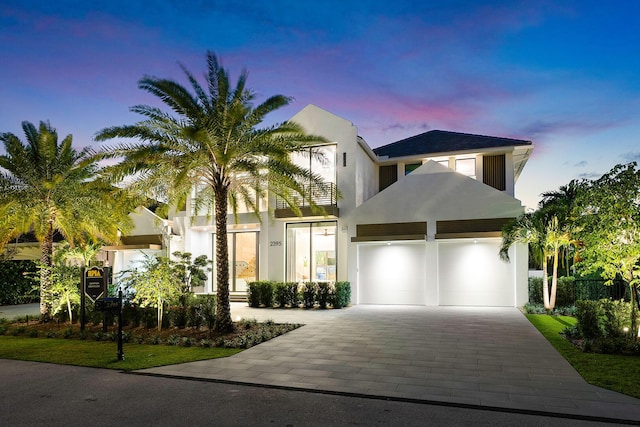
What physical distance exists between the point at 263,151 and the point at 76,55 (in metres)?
7.29

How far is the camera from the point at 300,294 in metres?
18.0

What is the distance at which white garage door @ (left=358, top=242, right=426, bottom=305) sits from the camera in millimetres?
17969

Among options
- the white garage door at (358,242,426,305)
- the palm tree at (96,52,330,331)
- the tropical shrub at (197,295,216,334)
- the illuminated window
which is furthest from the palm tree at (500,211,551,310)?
the tropical shrub at (197,295,216,334)

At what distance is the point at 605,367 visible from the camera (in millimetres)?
7699

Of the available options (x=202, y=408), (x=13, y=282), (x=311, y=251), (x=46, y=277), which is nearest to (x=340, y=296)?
(x=311, y=251)

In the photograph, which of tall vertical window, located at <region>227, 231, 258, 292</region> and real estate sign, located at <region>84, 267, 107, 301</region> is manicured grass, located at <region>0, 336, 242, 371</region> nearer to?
real estate sign, located at <region>84, 267, 107, 301</region>

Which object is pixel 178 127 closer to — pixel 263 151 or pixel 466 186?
pixel 263 151

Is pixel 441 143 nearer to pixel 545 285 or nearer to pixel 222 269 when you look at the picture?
pixel 545 285

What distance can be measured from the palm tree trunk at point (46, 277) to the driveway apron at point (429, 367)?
29.0 feet

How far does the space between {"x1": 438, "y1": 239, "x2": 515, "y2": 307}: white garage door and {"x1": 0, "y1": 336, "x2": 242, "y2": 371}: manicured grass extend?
1070 cm

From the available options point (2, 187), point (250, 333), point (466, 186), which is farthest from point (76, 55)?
point (466, 186)

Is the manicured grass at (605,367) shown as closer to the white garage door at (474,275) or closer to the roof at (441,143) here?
the white garage door at (474,275)

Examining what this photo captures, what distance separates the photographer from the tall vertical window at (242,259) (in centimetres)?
2127

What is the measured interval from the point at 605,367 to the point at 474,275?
971 centimetres
